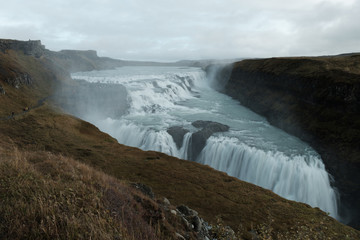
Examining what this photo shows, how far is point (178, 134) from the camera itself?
38.1m

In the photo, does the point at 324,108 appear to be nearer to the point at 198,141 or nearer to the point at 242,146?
the point at 242,146

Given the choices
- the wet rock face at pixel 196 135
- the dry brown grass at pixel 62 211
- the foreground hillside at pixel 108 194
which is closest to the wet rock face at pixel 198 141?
the wet rock face at pixel 196 135

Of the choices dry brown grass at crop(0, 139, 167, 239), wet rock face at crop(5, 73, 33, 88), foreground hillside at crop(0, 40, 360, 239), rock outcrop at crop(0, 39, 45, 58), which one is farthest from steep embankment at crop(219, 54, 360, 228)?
rock outcrop at crop(0, 39, 45, 58)

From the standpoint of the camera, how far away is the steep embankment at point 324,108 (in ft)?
95.1

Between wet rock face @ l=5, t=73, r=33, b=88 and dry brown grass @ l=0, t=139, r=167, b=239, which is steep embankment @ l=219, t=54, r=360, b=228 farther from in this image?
wet rock face @ l=5, t=73, r=33, b=88

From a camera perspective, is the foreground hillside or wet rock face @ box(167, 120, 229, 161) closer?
the foreground hillside

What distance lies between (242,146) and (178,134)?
11.0m

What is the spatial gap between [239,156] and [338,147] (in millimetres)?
14762

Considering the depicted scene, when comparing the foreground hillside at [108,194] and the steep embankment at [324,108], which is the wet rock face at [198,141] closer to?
the foreground hillside at [108,194]

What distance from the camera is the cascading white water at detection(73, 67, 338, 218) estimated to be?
92.8 ft

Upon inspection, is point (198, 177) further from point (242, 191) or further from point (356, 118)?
point (356, 118)

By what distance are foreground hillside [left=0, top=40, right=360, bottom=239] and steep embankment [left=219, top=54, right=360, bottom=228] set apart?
16133 millimetres

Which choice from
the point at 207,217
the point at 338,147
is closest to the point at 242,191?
the point at 207,217

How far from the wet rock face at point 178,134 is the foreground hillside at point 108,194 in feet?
38.5
